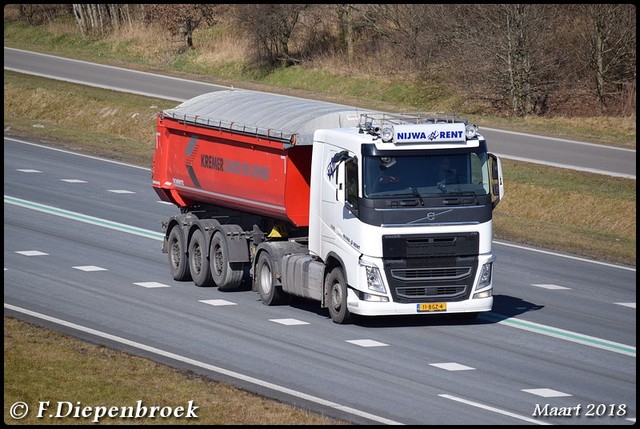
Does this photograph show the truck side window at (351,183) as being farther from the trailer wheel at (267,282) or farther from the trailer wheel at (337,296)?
the trailer wheel at (267,282)

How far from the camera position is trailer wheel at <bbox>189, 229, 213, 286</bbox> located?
74.0 feet

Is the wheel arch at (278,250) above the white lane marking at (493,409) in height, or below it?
above

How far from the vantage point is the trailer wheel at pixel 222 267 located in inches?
864

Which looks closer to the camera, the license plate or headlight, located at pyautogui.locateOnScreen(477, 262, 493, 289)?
the license plate

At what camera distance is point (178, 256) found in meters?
23.4

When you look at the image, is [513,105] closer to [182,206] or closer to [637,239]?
[637,239]

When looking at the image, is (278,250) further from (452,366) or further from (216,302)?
(452,366)

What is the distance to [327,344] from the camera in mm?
17984

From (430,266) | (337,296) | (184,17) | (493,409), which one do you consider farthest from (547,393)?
(184,17)

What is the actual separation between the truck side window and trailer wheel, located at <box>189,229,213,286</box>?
4.50 metres
